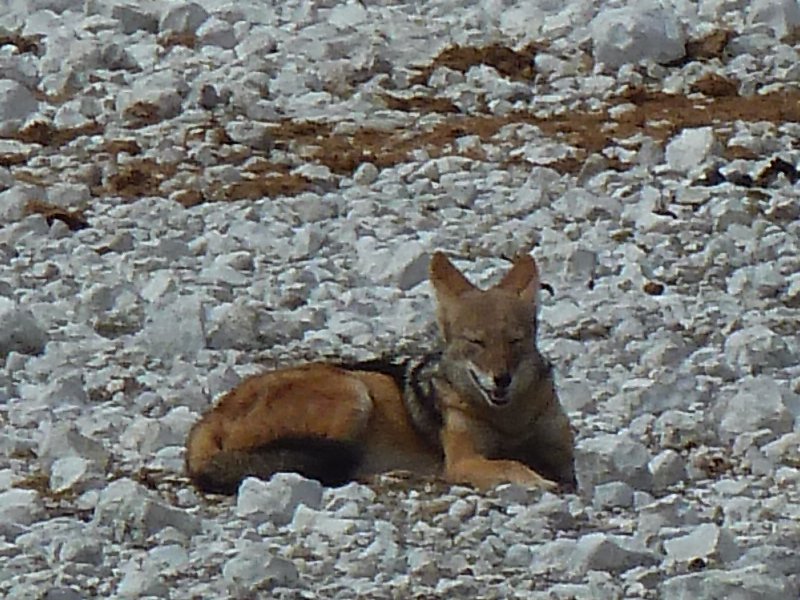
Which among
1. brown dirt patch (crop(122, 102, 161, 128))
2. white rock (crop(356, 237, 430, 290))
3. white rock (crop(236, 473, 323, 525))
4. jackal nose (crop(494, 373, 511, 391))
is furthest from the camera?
brown dirt patch (crop(122, 102, 161, 128))

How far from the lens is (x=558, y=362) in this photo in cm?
856

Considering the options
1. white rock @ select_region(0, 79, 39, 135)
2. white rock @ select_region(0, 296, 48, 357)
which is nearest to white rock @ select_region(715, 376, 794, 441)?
white rock @ select_region(0, 296, 48, 357)

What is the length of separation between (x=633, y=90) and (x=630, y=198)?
149cm

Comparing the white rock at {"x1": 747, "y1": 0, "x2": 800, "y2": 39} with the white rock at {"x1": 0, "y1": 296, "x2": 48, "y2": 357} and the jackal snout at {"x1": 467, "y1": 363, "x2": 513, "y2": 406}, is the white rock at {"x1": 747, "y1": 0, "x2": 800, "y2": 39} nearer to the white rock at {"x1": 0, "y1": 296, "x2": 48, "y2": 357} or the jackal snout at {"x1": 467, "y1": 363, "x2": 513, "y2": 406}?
the white rock at {"x1": 0, "y1": 296, "x2": 48, "y2": 357}

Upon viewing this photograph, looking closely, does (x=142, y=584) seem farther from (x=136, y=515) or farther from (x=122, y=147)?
(x=122, y=147)

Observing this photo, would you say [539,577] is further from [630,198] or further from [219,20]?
[219,20]

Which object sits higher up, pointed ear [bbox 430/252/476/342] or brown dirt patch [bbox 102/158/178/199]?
pointed ear [bbox 430/252/476/342]

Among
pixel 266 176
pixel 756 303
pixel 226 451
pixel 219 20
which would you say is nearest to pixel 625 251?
pixel 756 303

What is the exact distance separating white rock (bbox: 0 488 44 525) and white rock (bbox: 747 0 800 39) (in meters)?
6.30

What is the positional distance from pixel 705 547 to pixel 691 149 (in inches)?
173

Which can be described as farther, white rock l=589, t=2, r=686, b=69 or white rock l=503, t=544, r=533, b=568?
white rock l=589, t=2, r=686, b=69

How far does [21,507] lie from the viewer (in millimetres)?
7043

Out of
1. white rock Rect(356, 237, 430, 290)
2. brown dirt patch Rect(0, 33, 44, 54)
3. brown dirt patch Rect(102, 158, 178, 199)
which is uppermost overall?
brown dirt patch Rect(0, 33, 44, 54)

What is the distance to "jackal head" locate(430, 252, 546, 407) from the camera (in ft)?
25.4
